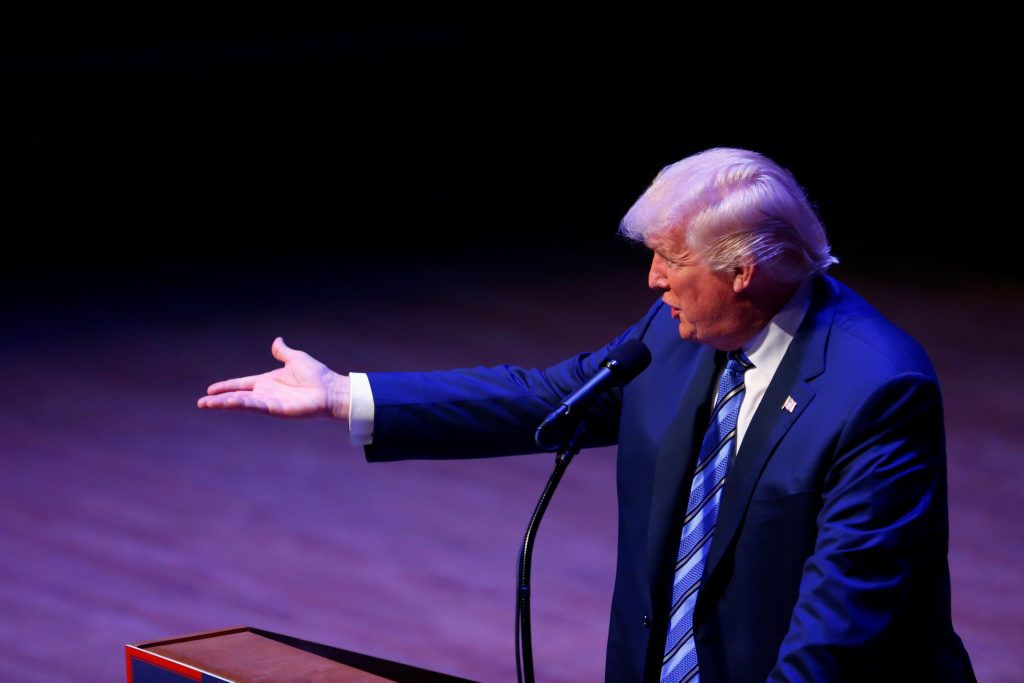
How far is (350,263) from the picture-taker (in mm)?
7207

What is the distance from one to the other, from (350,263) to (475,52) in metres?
1.69

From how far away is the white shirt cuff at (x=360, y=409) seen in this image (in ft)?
7.11

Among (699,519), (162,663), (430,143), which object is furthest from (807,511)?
(430,143)

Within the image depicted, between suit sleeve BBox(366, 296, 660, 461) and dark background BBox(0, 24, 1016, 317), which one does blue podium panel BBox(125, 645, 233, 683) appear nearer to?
suit sleeve BBox(366, 296, 660, 461)

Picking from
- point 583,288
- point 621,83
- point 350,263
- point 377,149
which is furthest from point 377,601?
point 621,83

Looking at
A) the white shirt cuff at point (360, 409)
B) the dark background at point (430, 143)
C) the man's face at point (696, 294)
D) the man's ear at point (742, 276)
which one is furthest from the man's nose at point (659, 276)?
the dark background at point (430, 143)

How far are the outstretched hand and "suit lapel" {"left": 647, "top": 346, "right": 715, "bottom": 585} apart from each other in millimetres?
525

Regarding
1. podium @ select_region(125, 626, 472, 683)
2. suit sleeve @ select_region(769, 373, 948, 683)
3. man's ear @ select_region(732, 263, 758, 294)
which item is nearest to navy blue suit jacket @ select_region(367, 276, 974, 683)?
suit sleeve @ select_region(769, 373, 948, 683)

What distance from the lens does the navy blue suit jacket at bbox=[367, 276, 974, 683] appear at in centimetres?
168

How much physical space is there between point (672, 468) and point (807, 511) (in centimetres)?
24

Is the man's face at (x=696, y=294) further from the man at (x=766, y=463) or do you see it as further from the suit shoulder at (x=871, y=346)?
the suit shoulder at (x=871, y=346)

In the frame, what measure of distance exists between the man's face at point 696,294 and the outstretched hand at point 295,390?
1.83 ft

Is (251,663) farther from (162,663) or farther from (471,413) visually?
(471,413)

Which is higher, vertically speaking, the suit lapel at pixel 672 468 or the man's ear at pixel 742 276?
the man's ear at pixel 742 276
